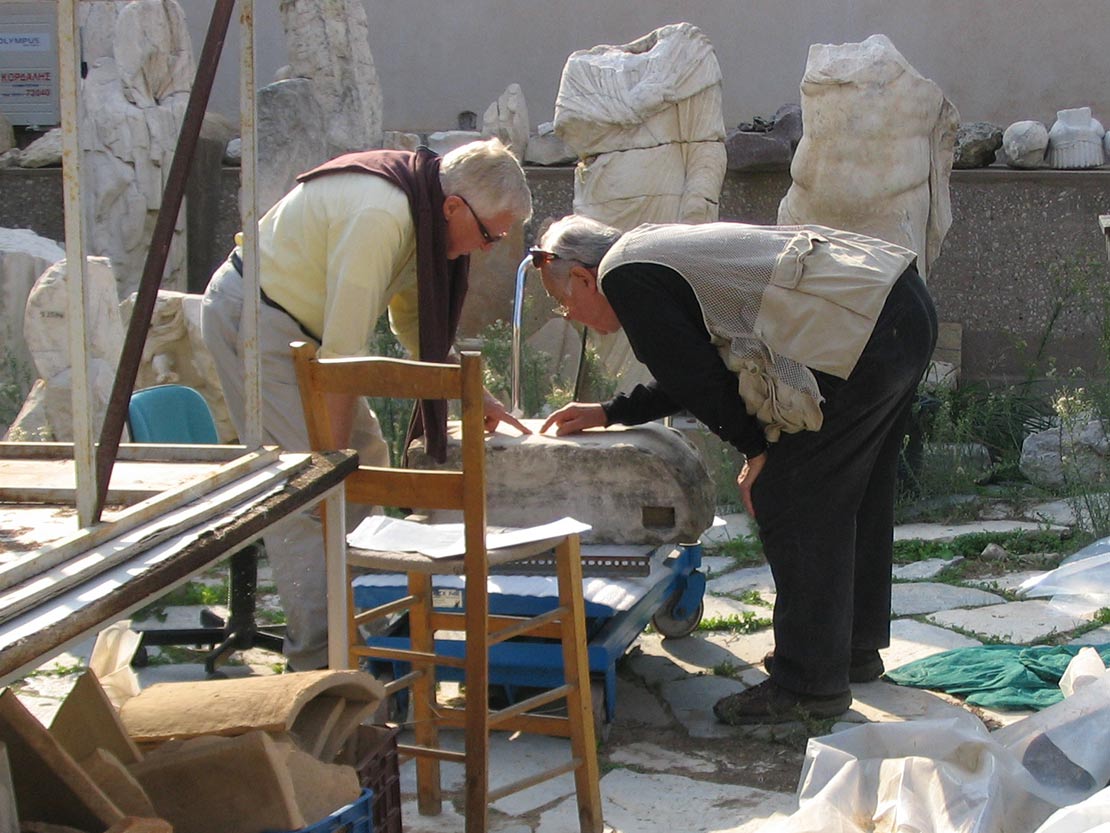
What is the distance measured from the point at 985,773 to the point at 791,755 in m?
0.88

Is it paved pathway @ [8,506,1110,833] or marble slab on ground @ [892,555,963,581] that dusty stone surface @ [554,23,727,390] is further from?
paved pathway @ [8,506,1110,833]

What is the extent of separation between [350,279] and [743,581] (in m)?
2.49

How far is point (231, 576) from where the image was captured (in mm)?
4504

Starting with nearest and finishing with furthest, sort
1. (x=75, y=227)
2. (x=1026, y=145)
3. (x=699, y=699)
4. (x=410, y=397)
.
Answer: (x=75, y=227)
(x=410, y=397)
(x=699, y=699)
(x=1026, y=145)

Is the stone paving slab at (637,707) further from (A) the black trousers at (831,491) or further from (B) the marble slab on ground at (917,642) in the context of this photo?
(B) the marble slab on ground at (917,642)

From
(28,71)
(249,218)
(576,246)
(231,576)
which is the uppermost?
(28,71)

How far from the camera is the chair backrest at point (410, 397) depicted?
2.77 metres

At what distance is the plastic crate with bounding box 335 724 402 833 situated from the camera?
2395 millimetres

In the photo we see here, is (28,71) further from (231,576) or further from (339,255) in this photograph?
(339,255)

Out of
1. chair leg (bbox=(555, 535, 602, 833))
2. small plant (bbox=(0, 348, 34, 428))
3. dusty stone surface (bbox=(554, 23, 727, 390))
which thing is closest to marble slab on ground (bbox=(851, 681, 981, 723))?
chair leg (bbox=(555, 535, 602, 833))

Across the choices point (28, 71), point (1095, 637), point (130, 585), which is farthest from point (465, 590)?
point (28, 71)

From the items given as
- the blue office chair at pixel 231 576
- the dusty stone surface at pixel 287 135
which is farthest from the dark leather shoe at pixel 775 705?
the dusty stone surface at pixel 287 135

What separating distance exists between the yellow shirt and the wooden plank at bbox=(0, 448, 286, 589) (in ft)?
3.60

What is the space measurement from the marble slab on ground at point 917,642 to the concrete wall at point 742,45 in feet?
32.6
